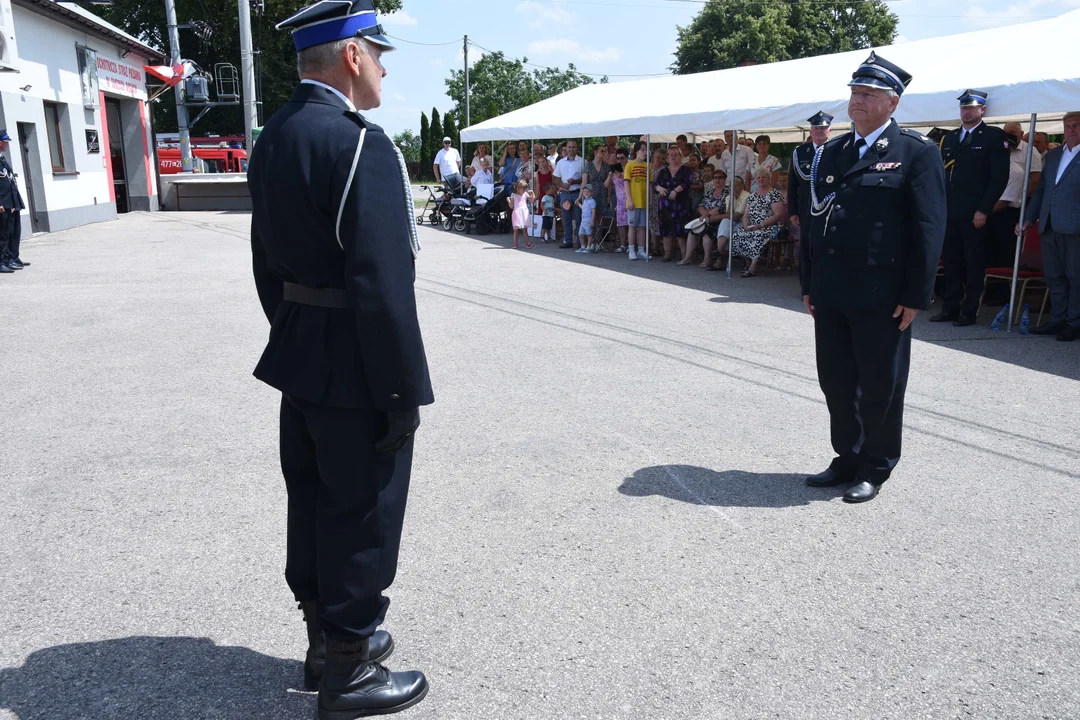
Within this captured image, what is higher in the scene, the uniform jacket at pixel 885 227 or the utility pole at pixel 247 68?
the utility pole at pixel 247 68

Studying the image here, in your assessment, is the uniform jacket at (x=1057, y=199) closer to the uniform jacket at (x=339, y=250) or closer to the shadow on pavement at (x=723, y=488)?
the shadow on pavement at (x=723, y=488)

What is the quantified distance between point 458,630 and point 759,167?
11428mm

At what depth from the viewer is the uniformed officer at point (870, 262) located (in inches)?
164

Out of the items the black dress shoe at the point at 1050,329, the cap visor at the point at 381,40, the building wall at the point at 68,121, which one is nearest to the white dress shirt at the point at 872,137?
the cap visor at the point at 381,40

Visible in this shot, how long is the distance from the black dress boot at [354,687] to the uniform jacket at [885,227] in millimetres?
2787

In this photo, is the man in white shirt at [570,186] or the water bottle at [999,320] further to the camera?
the man in white shirt at [570,186]

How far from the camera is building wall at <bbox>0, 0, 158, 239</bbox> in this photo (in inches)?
723

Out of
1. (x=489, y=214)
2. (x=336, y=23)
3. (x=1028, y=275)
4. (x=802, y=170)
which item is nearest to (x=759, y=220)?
(x=1028, y=275)

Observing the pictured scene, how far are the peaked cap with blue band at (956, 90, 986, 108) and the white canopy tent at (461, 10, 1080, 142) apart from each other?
0.10 m

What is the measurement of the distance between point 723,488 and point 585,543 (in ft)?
3.24

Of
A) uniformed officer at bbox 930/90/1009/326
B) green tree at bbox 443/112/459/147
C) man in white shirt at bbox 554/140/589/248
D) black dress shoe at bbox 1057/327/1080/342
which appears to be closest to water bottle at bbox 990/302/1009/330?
uniformed officer at bbox 930/90/1009/326

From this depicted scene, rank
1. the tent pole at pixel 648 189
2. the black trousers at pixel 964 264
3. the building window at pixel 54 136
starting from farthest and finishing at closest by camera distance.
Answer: the building window at pixel 54 136 < the tent pole at pixel 648 189 < the black trousers at pixel 964 264

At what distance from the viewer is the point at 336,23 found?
99.4 inches

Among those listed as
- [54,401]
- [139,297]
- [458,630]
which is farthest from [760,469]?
[139,297]
